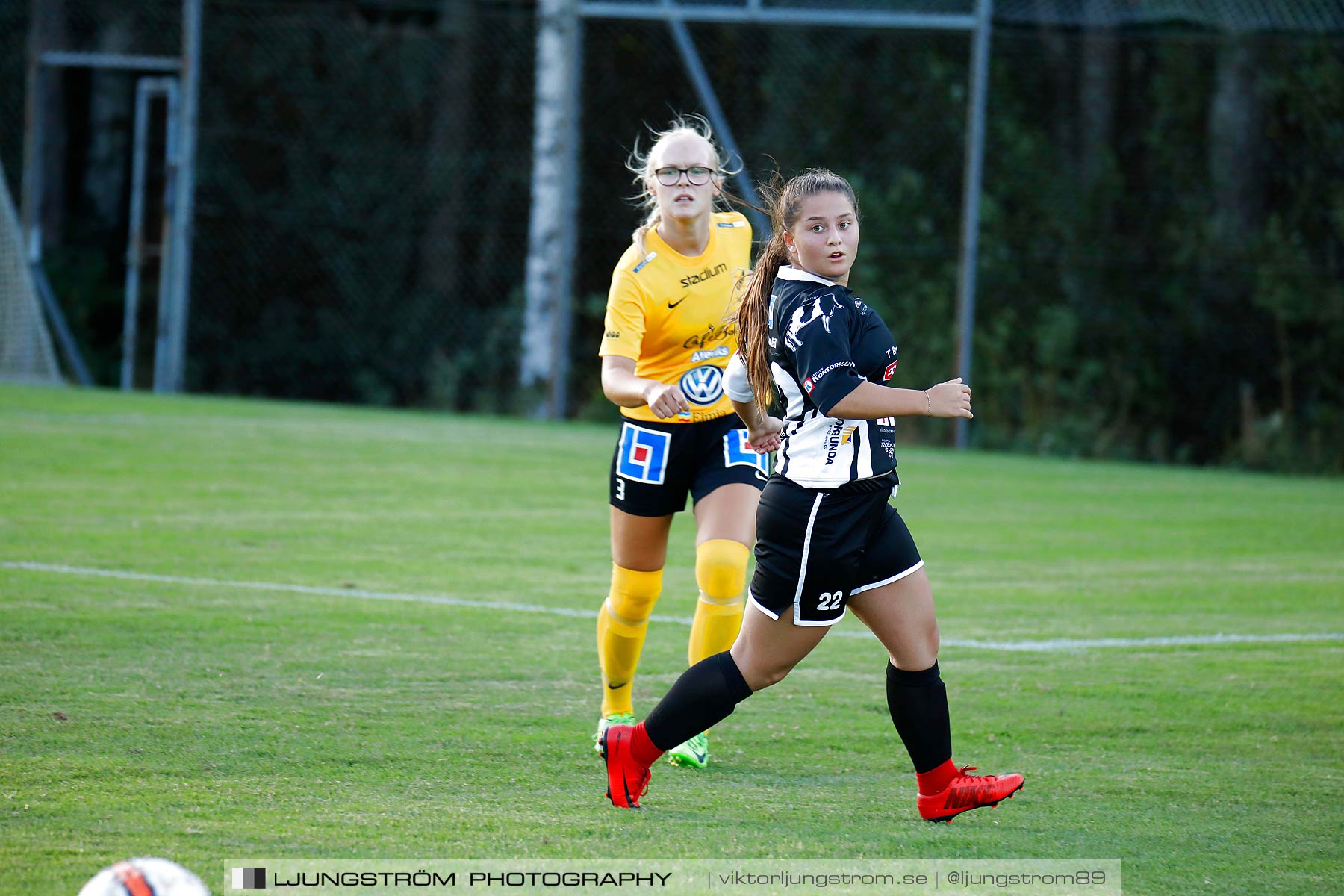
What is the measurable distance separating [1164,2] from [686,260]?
13.4 m

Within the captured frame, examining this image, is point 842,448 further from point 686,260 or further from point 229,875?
point 229,875

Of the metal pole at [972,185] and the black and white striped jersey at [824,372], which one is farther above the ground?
the metal pole at [972,185]

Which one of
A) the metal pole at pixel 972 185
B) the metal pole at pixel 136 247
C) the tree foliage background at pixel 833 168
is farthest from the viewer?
the metal pole at pixel 136 247

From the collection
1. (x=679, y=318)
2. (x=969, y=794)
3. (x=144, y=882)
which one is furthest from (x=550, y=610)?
(x=144, y=882)

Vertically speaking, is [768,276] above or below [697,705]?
above

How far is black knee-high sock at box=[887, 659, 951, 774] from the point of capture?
14.9ft

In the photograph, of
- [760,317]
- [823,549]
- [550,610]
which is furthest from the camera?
[550,610]

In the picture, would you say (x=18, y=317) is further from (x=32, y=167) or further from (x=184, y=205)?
(x=184, y=205)

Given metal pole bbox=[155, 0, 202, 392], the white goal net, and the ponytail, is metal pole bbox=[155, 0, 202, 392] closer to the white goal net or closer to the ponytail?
the white goal net

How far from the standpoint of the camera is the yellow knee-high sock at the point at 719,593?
17.3 ft

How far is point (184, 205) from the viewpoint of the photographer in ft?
56.0

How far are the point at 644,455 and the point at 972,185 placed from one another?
1077cm

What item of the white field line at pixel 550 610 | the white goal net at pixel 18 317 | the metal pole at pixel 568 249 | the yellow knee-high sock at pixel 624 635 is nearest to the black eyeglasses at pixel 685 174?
the yellow knee-high sock at pixel 624 635

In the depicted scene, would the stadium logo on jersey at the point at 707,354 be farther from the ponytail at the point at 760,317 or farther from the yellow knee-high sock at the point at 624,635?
the ponytail at the point at 760,317
